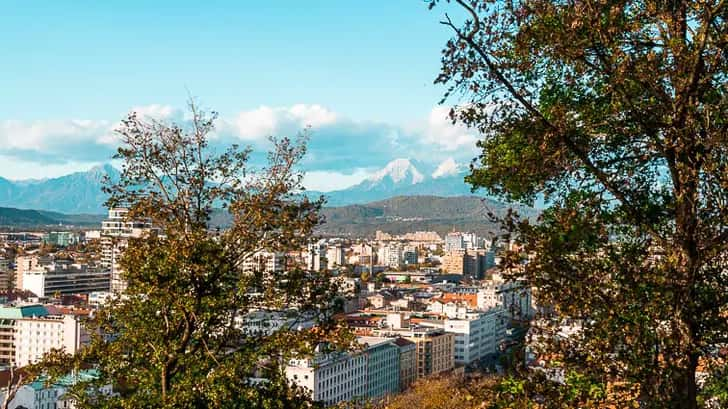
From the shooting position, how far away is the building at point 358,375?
1270 inches

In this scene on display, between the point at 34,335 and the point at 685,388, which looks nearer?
the point at 685,388

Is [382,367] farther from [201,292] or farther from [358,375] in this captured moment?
[201,292]

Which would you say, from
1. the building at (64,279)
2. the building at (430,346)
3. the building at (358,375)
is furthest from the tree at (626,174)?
the building at (64,279)

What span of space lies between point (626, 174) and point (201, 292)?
9.15 ft

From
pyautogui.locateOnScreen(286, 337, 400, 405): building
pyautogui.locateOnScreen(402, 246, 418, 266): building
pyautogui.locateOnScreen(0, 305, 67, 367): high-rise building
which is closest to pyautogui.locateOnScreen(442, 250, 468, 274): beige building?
pyautogui.locateOnScreen(402, 246, 418, 266): building

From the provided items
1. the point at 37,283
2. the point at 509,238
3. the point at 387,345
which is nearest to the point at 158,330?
the point at 509,238

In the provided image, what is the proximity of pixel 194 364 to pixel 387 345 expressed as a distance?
3397cm

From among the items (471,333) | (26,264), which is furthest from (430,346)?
(26,264)

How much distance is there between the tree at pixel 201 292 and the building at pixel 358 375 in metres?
24.1

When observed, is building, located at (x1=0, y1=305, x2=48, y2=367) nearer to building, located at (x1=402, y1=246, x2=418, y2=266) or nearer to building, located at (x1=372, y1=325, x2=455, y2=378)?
building, located at (x1=372, y1=325, x2=455, y2=378)

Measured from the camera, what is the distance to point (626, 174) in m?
4.14

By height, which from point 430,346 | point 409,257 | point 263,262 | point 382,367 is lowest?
point 382,367

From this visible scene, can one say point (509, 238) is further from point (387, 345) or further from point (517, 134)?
point (387, 345)

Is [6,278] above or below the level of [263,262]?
below
